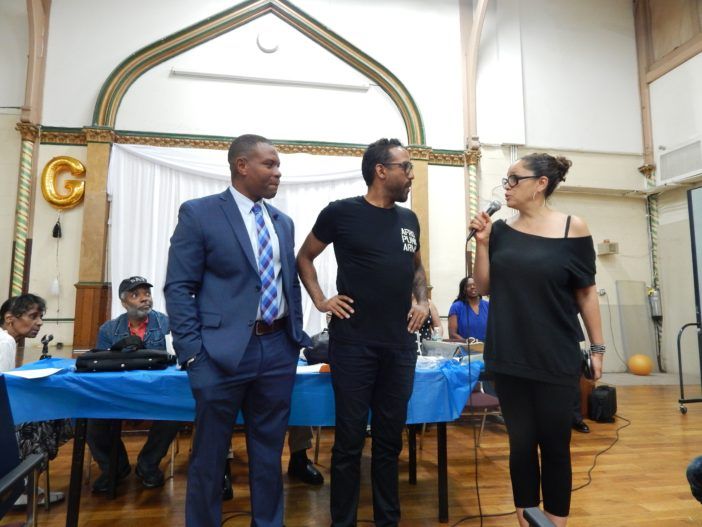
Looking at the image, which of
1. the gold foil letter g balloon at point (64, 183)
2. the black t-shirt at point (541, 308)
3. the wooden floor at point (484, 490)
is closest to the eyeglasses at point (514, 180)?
the black t-shirt at point (541, 308)

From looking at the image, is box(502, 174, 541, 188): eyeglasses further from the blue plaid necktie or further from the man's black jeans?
the blue plaid necktie

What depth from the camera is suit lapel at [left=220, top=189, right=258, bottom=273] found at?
1753 millimetres

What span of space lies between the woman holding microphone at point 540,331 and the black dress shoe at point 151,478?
217 cm

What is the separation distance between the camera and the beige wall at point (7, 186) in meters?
5.07

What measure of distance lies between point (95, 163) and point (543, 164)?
5.11 m

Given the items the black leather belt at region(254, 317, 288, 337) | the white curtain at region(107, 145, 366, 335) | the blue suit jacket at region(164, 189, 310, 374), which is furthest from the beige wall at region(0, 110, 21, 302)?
the black leather belt at region(254, 317, 288, 337)

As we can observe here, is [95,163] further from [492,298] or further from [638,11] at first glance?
[638,11]

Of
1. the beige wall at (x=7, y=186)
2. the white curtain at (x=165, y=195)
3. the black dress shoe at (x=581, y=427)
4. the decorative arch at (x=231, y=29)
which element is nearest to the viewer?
the black dress shoe at (x=581, y=427)

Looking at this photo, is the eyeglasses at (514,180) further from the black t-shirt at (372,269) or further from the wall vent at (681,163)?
the wall vent at (681,163)

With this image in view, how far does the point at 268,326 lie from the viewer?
1.79 metres

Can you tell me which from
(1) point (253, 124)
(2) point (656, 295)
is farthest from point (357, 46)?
(2) point (656, 295)

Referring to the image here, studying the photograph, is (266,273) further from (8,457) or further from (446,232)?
(446,232)

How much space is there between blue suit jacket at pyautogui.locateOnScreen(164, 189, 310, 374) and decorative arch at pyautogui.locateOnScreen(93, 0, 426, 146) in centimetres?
439

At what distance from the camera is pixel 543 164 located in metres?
1.70
